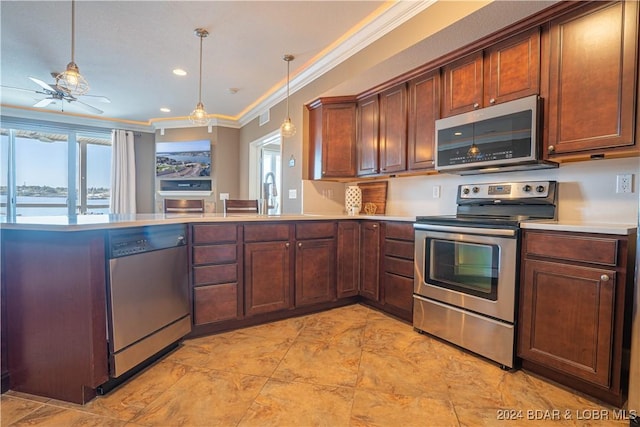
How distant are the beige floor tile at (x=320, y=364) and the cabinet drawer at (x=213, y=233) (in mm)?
943

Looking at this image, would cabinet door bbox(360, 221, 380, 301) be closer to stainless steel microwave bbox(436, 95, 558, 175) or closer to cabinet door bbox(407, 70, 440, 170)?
cabinet door bbox(407, 70, 440, 170)

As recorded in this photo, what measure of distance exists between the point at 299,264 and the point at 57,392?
5.64ft

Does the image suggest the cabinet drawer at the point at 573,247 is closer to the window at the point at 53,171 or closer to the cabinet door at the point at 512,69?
the cabinet door at the point at 512,69

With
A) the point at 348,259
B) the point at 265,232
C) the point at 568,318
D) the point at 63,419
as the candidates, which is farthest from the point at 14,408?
the point at 568,318

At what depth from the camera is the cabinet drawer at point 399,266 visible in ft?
8.69

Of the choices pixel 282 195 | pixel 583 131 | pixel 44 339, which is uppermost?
pixel 583 131

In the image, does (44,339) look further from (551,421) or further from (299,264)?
(551,421)

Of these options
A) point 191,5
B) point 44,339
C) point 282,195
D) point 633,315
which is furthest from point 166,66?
point 633,315

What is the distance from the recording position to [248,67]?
12.0ft

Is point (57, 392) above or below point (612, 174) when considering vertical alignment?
below

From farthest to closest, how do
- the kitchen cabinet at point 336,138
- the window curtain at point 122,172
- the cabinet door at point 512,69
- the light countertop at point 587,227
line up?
the window curtain at point 122,172 → the kitchen cabinet at point 336,138 → the cabinet door at point 512,69 → the light countertop at point 587,227

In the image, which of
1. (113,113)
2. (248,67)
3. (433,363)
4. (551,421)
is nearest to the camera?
(551,421)

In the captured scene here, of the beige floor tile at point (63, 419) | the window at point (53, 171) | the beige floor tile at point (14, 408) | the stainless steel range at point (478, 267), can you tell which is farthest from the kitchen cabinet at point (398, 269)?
the window at point (53, 171)

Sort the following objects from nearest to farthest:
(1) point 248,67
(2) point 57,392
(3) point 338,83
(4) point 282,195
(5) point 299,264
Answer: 1. (2) point 57,392
2. (5) point 299,264
3. (3) point 338,83
4. (1) point 248,67
5. (4) point 282,195
